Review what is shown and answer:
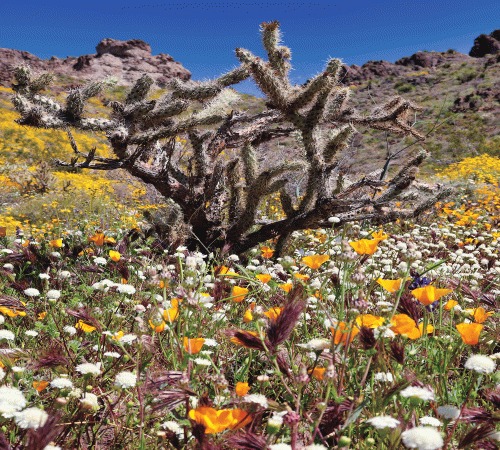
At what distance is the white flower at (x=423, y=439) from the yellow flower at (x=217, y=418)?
12.7 inches

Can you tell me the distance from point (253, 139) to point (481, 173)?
8764mm

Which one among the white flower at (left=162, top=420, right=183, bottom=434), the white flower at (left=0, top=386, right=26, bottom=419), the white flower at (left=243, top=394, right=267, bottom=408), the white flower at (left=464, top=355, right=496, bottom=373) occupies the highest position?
the white flower at (left=0, top=386, right=26, bottom=419)

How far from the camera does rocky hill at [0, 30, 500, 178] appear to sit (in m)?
17.8

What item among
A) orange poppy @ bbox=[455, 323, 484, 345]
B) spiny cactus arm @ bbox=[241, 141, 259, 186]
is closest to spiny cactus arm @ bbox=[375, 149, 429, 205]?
spiny cactus arm @ bbox=[241, 141, 259, 186]

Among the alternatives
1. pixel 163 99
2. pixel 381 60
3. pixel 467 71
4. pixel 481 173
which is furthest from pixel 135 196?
pixel 381 60

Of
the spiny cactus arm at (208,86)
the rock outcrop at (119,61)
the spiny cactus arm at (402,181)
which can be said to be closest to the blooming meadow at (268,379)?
the spiny cactus arm at (402,181)

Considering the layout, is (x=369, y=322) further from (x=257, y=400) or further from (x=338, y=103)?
(x=338, y=103)

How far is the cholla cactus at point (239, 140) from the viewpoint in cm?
404

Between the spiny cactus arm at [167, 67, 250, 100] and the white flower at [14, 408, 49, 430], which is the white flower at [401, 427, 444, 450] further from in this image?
the spiny cactus arm at [167, 67, 250, 100]

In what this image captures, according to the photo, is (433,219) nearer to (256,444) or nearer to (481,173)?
(481,173)

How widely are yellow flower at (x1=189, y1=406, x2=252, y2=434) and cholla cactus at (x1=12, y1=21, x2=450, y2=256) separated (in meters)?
3.15

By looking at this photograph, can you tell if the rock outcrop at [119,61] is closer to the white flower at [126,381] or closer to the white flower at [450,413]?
the white flower at [126,381]

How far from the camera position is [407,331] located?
3.40ft

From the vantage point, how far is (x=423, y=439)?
60 cm
